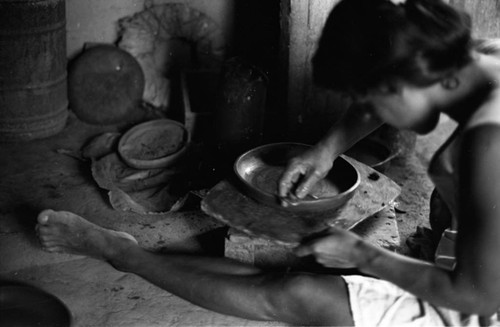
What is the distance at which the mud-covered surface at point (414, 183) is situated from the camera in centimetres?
407

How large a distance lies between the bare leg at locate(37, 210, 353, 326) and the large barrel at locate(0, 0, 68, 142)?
1.91 m

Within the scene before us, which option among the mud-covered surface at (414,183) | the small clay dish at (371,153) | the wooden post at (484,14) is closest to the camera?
the mud-covered surface at (414,183)

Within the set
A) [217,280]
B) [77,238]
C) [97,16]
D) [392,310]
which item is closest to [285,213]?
[217,280]

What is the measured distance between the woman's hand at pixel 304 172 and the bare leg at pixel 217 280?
1.36 feet

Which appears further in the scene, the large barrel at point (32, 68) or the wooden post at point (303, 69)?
the large barrel at point (32, 68)

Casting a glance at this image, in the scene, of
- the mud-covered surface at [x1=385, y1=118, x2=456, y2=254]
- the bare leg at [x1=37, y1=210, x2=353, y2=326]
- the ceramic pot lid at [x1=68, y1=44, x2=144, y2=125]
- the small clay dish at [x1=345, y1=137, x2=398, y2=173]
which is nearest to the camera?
the bare leg at [x1=37, y1=210, x2=353, y2=326]

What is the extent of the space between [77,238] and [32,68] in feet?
6.94

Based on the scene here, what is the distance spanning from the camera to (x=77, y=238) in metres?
3.27

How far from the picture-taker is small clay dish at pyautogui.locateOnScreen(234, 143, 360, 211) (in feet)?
9.91

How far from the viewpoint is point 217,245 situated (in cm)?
380

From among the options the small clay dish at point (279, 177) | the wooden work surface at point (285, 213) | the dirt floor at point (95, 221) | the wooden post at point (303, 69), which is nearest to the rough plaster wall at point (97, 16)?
the dirt floor at point (95, 221)

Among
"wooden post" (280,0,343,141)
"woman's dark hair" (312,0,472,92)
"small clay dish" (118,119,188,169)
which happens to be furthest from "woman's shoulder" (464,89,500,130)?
"small clay dish" (118,119,188,169)

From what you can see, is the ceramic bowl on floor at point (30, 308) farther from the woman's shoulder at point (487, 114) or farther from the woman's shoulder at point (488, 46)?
the woman's shoulder at point (488, 46)

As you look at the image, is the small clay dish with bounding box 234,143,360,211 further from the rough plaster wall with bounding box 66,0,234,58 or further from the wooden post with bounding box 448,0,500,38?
the rough plaster wall with bounding box 66,0,234,58
